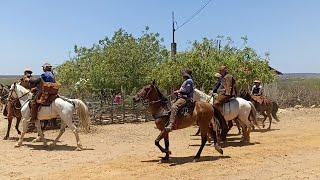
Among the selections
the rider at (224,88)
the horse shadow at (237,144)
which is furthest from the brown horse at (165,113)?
the horse shadow at (237,144)

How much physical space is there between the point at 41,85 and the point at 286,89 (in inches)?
976

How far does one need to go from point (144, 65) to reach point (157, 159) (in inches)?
674

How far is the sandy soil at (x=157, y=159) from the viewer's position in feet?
32.1

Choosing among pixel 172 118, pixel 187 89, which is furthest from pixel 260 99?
pixel 172 118

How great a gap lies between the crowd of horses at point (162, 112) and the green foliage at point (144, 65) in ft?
15.0

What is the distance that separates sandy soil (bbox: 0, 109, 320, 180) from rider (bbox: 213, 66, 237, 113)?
4.56 ft

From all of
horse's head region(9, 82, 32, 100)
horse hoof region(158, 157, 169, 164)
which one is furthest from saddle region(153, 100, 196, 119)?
horse's head region(9, 82, 32, 100)

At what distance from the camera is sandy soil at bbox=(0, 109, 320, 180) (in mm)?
9781

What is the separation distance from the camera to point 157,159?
11.7 metres

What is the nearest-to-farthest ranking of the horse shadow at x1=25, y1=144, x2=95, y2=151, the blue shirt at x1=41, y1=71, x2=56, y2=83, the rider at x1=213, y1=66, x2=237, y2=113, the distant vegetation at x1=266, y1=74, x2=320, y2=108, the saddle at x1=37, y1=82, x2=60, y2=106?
the rider at x1=213, y1=66, x2=237, y2=113 < the saddle at x1=37, y1=82, x2=60, y2=106 < the horse shadow at x1=25, y1=144, x2=95, y2=151 < the blue shirt at x1=41, y1=71, x2=56, y2=83 < the distant vegetation at x1=266, y1=74, x2=320, y2=108

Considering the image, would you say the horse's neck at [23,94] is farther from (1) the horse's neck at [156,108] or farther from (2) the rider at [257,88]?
(2) the rider at [257,88]

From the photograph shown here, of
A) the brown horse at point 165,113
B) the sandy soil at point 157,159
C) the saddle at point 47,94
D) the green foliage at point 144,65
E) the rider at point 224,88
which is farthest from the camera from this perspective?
the green foliage at point 144,65

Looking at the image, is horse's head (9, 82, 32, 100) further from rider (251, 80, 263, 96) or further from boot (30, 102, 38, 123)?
rider (251, 80, 263, 96)

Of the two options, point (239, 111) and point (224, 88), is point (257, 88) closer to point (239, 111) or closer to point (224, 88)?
point (239, 111)
